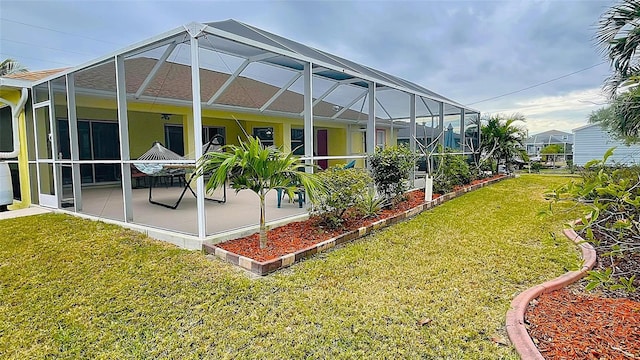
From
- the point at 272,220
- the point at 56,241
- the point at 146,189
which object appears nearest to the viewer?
the point at 56,241

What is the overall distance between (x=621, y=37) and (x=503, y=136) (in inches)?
302

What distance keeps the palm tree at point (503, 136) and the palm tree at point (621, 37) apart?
646 centimetres

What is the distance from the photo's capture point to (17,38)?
24.4 metres

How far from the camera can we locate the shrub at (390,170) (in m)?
7.10

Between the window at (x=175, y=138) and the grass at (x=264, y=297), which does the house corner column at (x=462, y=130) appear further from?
the window at (x=175, y=138)

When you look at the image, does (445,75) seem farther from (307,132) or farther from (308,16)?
(307,132)

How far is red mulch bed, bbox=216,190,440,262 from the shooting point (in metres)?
4.43


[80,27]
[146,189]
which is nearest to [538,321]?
[146,189]

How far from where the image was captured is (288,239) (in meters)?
5.04

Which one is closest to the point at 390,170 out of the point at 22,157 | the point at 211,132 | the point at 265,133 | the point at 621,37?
the point at 621,37

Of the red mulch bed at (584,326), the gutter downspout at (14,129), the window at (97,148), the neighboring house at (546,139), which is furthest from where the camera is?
the neighboring house at (546,139)

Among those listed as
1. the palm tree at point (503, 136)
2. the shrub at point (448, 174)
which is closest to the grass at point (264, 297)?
the shrub at point (448, 174)

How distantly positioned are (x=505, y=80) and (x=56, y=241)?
26978 mm

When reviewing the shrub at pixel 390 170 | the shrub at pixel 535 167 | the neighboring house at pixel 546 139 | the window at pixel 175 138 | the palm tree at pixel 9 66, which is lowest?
the shrub at pixel 535 167
